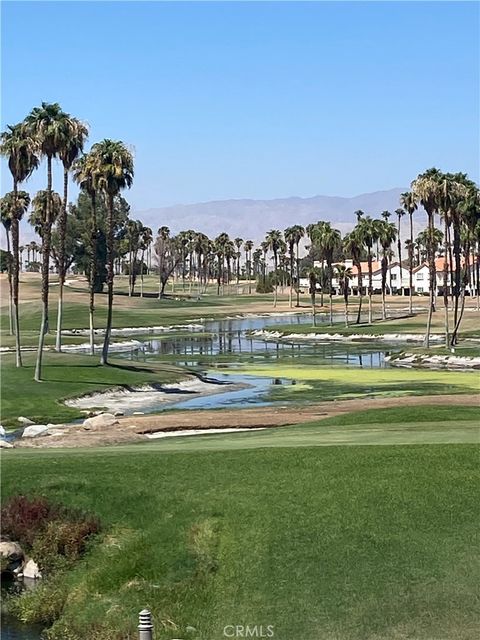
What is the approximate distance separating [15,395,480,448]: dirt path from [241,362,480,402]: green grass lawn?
8512 mm

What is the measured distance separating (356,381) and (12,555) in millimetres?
49699

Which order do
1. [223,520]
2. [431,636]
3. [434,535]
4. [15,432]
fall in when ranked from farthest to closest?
[15,432] → [223,520] → [434,535] → [431,636]

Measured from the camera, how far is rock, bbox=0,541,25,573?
2389 centimetres

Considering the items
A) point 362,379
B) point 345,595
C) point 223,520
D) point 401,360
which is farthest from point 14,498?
point 401,360

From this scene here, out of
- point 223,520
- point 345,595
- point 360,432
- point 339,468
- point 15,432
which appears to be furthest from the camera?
point 15,432

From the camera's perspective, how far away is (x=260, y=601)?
1945cm

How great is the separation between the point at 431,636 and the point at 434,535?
12.0 feet

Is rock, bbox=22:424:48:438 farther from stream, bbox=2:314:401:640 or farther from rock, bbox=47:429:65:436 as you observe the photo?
stream, bbox=2:314:401:640

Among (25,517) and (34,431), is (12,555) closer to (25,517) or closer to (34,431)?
(25,517)

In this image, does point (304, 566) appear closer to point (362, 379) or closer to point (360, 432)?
point (360, 432)

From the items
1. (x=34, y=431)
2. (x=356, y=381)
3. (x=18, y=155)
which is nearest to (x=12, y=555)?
(x=34, y=431)

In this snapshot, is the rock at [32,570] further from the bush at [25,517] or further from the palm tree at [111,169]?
the palm tree at [111,169]

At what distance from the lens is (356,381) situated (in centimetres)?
7194

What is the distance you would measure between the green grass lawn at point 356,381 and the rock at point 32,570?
37.2m
